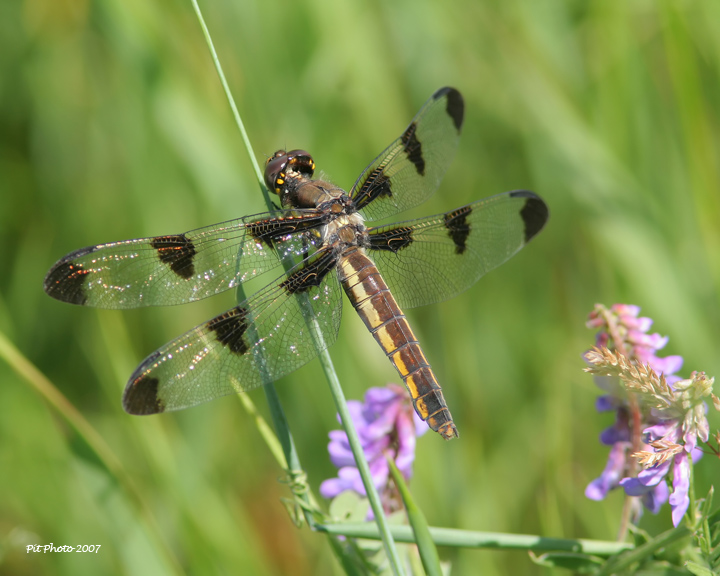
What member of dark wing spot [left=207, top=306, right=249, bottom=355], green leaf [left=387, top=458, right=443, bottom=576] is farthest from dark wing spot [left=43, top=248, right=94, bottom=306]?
green leaf [left=387, top=458, right=443, bottom=576]

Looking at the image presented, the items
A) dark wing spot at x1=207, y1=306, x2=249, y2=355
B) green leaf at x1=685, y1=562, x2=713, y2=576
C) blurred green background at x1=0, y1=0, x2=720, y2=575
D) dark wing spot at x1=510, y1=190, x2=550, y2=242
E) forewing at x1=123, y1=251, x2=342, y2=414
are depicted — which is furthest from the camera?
blurred green background at x1=0, y1=0, x2=720, y2=575

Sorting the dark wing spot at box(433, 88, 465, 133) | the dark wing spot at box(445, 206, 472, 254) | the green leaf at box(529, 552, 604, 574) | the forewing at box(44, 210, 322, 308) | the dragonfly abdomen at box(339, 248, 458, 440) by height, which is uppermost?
the dark wing spot at box(433, 88, 465, 133)

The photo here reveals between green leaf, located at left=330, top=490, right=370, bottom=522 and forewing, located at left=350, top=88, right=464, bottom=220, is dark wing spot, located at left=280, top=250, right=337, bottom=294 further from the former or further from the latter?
green leaf, located at left=330, top=490, right=370, bottom=522

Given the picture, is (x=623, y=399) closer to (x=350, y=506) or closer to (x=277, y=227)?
(x=350, y=506)

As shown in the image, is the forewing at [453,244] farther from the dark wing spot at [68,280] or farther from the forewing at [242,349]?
the dark wing spot at [68,280]

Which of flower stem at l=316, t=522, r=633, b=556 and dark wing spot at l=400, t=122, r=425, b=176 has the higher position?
dark wing spot at l=400, t=122, r=425, b=176

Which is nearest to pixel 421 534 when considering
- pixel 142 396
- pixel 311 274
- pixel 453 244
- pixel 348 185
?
pixel 142 396

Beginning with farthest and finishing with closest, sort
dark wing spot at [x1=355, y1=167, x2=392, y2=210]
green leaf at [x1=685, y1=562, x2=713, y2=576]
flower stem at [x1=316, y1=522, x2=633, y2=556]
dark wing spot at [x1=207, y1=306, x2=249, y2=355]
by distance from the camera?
dark wing spot at [x1=355, y1=167, x2=392, y2=210] → dark wing spot at [x1=207, y1=306, x2=249, y2=355] → flower stem at [x1=316, y1=522, x2=633, y2=556] → green leaf at [x1=685, y1=562, x2=713, y2=576]

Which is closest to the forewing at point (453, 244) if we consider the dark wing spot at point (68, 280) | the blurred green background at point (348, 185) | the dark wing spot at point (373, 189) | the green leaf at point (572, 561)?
the dark wing spot at point (373, 189)
